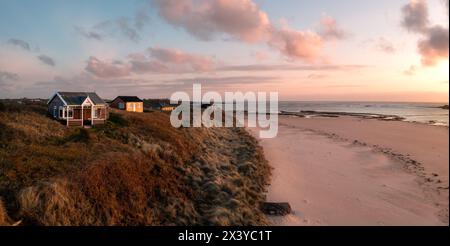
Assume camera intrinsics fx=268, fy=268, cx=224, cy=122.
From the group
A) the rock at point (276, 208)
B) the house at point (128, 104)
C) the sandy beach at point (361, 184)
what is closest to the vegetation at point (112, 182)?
the rock at point (276, 208)

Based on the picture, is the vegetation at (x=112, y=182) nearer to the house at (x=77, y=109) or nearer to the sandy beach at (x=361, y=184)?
the sandy beach at (x=361, y=184)

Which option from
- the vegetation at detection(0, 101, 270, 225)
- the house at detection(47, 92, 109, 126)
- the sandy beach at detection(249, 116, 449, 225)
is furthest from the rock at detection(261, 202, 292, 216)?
the house at detection(47, 92, 109, 126)

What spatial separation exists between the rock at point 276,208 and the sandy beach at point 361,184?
0.36 m

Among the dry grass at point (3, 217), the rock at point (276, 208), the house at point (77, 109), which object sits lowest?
the rock at point (276, 208)

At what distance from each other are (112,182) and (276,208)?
306 inches

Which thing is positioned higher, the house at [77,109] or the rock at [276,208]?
the house at [77,109]

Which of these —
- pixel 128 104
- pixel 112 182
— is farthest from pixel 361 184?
pixel 128 104

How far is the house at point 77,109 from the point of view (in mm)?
23047

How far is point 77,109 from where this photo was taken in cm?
2334

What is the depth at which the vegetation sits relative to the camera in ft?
30.6

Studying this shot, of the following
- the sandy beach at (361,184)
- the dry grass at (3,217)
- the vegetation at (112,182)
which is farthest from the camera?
the sandy beach at (361,184)

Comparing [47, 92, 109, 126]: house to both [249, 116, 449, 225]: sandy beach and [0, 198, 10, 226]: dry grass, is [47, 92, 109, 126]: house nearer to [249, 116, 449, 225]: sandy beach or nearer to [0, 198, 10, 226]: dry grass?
[0, 198, 10, 226]: dry grass

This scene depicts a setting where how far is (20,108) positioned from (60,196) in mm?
19900
